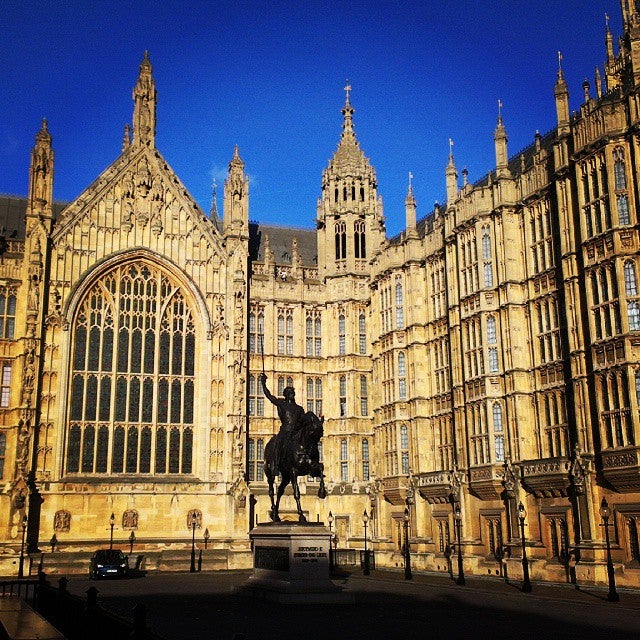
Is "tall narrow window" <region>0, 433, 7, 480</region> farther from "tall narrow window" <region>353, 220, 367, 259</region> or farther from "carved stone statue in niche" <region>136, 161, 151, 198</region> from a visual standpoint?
"tall narrow window" <region>353, 220, 367, 259</region>

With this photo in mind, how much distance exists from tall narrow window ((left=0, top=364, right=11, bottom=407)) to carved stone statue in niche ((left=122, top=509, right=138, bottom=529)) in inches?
384

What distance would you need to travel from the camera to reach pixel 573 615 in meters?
25.1

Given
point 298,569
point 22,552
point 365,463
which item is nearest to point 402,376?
point 365,463

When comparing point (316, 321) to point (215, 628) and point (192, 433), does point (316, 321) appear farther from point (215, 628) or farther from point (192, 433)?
point (215, 628)

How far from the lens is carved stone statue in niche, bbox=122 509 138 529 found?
170ft

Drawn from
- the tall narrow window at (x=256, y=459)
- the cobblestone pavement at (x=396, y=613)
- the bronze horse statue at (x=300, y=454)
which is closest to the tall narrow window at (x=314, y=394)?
the tall narrow window at (x=256, y=459)

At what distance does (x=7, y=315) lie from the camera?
174 ft

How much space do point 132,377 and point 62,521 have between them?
9664mm

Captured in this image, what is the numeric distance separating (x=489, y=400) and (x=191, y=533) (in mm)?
21037

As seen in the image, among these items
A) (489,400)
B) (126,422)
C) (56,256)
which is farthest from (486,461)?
(56,256)

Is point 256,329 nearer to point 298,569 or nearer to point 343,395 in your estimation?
point 343,395

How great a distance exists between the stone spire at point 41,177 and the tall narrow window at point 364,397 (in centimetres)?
2340

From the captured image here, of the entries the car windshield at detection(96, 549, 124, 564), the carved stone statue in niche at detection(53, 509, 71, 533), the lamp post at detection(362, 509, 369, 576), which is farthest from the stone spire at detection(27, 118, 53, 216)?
the lamp post at detection(362, 509, 369, 576)

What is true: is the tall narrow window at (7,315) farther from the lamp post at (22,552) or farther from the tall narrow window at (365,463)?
the tall narrow window at (365,463)
